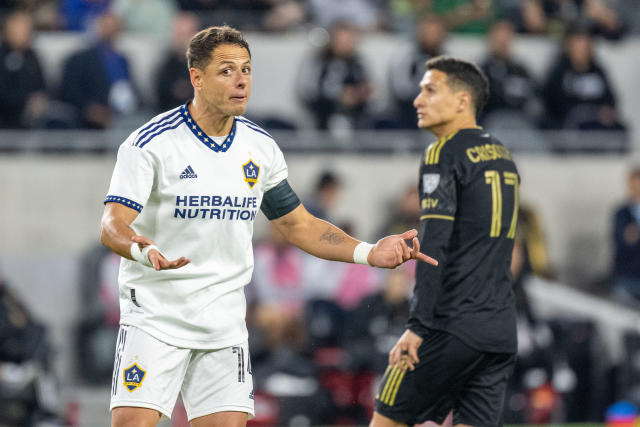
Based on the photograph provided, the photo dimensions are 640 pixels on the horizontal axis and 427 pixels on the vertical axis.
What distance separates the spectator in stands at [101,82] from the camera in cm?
1205

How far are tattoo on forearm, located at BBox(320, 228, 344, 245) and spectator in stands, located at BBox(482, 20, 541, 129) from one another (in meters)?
7.56

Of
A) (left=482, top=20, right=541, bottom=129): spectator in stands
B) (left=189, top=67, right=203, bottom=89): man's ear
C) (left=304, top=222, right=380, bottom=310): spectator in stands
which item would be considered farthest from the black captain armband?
(left=482, top=20, right=541, bottom=129): spectator in stands

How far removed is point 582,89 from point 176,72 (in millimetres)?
4677

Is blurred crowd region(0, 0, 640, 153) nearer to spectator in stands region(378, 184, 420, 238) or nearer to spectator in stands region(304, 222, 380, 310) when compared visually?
spectator in stands region(378, 184, 420, 238)

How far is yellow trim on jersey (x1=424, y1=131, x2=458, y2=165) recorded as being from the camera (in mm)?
5902

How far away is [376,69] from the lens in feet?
44.0

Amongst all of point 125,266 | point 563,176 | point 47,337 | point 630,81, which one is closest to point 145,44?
point 47,337

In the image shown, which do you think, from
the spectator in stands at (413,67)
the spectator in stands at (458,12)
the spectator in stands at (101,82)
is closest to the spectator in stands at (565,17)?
the spectator in stands at (458,12)

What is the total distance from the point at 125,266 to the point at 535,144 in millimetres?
8382

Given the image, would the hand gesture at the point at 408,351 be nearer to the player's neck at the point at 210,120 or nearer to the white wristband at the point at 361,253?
the white wristband at the point at 361,253

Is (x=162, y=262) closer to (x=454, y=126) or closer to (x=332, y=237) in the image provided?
(x=332, y=237)

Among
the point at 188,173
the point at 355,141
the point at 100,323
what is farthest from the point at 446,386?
the point at 355,141

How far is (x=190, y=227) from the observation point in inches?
204

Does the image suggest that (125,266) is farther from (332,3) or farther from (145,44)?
(332,3)
